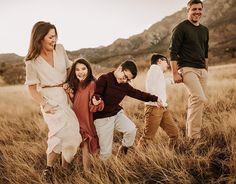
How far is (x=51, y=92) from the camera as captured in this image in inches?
151

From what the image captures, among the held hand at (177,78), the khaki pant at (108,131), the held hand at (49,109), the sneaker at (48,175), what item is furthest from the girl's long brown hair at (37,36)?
the held hand at (177,78)

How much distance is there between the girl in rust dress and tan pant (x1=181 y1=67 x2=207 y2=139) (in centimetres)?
157

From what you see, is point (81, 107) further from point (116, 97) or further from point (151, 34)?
point (151, 34)

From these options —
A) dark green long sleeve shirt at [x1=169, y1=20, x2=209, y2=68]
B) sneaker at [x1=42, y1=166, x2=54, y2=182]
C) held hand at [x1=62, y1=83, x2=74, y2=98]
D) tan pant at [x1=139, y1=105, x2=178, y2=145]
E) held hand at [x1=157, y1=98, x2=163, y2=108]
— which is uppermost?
dark green long sleeve shirt at [x1=169, y1=20, x2=209, y2=68]

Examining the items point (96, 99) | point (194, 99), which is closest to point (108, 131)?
point (96, 99)

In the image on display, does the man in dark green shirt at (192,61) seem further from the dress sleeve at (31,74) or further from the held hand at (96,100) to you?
the dress sleeve at (31,74)

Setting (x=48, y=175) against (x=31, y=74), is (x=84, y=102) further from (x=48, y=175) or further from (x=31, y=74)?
(x=48, y=175)

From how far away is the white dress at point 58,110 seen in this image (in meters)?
3.70

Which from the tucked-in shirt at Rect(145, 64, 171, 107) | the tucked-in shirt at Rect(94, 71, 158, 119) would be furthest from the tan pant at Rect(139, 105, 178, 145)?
the tucked-in shirt at Rect(94, 71, 158, 119)

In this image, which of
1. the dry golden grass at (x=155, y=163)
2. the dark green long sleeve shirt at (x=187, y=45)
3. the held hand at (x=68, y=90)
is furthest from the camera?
the dark green long sleeve shirt at (x=187, y=45)

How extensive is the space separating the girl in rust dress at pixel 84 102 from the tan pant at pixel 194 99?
1573 millimetres

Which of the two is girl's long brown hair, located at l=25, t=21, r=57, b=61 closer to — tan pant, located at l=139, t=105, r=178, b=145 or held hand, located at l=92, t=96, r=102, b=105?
held hand, located at l=92, t=96, r=102, b=105

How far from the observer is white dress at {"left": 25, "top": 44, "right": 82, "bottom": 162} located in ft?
12.1

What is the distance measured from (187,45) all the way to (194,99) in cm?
81
